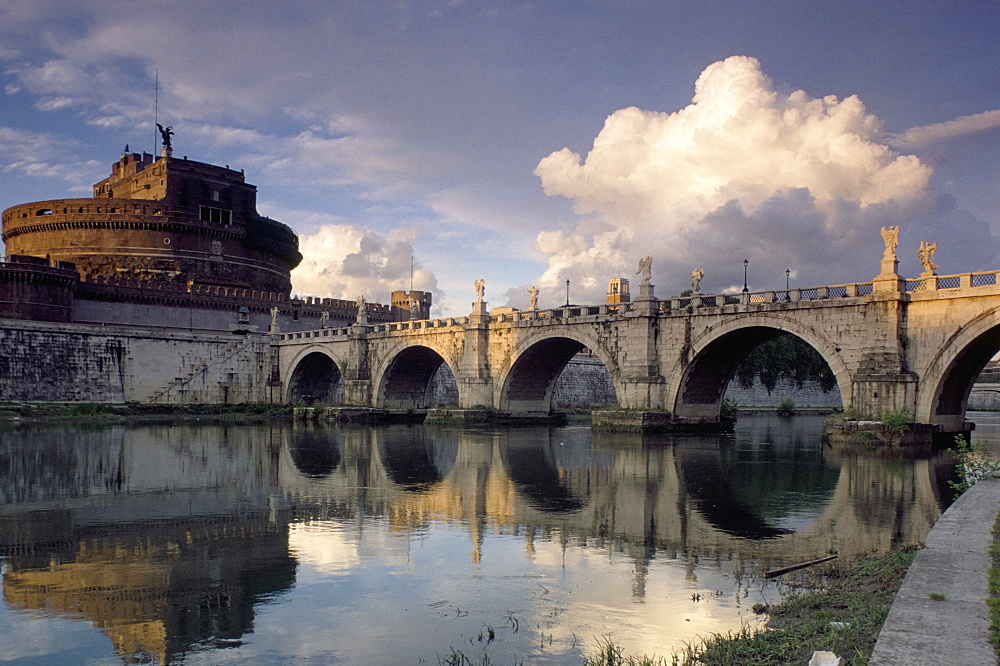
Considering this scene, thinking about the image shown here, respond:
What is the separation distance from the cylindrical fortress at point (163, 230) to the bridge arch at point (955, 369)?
5109 centimetres

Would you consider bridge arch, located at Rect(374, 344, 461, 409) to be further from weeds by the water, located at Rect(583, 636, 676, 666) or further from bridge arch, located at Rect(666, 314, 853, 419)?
weeds by the water, located at Rect(583, 636, 676, 666)

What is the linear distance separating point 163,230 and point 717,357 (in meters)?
45.8

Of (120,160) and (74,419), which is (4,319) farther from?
(120,160)

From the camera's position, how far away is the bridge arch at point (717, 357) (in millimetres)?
28312

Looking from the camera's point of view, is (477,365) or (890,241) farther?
(477,365)

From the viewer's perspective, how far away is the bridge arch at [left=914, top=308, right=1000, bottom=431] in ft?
79.1

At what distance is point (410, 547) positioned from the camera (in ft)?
39.2

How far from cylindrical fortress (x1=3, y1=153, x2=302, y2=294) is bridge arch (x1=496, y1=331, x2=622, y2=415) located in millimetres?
31111

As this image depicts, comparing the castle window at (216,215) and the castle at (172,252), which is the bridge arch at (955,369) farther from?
the castle window at (216,215)

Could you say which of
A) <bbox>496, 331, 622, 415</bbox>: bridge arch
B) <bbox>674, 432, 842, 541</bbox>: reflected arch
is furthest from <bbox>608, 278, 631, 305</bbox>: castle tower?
<bbox>674, 432, 842, 541</bbox>: reflected arch

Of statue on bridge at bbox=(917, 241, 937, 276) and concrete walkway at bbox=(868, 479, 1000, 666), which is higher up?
statue on bridge at bbox=(917, 241, 937, 276)

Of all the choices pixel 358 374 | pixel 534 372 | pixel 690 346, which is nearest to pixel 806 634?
pixel 690 346

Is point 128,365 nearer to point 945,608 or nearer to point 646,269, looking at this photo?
point 646,269

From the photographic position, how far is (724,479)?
1975 centimetres
